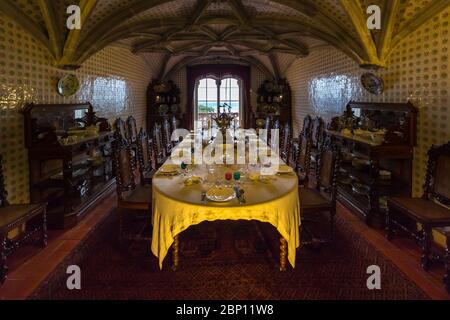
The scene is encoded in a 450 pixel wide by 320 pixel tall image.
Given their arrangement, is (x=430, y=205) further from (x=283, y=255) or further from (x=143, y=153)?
(x=143, y=153)

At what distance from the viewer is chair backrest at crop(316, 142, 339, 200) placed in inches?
158

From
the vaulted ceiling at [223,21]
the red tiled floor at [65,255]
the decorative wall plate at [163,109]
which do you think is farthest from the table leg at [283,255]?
the decorative wall plate at [163,109]

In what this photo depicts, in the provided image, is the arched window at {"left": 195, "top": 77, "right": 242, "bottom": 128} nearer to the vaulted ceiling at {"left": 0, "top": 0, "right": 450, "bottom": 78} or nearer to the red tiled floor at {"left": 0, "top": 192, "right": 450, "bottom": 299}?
the vaulted ceiling at {"left": 0, "top": 0, "right": 450, "bottom": 78}

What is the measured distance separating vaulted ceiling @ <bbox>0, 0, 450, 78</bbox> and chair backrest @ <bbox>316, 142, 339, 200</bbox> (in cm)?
212

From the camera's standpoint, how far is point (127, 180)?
4.45 metres

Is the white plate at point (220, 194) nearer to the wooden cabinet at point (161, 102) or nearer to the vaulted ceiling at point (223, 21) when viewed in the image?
the vaulted ceiling at point (223, 21)

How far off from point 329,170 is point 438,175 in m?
1.34

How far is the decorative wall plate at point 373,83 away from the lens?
18.6 feet

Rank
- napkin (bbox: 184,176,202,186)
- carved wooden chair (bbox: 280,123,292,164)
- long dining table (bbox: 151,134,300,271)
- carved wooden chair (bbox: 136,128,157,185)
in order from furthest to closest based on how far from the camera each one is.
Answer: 1. carved wooden chair (bbox: 280,123,292,164)
2. carved wooden chair (bbox: 136,128,157,185)
3. napkin (bbox: 184,176,202,186)
4. long dining table (bbox: 151,134,300,271)

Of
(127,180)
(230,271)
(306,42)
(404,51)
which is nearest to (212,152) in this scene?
(127,180)

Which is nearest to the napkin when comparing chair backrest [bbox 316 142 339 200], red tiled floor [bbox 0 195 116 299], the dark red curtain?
chair backrest [bbox 316 142 339 200]

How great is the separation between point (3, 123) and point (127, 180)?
67.4 inches

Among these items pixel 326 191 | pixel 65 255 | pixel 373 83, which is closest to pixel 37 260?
pixel 65 255
